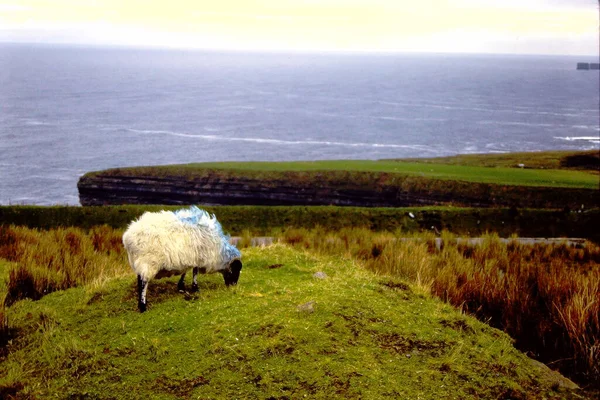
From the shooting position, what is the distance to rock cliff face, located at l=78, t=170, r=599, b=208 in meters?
34.8

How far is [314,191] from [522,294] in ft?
113

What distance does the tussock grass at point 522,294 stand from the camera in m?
8.14

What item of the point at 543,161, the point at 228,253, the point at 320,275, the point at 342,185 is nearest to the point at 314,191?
the point at 342,185

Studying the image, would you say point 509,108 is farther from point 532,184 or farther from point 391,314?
point 391,314

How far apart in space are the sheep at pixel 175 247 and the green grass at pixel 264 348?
410mm

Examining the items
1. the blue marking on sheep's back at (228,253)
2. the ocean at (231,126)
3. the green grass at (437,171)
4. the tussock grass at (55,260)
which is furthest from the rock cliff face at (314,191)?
the blue marking on sheep's back at (228,253)

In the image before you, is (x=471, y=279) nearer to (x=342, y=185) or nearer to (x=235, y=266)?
(x=235, y=266)

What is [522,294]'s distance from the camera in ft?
31.4

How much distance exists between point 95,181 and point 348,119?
269 ft

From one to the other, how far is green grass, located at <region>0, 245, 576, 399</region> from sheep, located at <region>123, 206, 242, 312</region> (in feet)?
1.34

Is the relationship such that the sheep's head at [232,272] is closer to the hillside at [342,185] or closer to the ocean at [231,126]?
the hillside at [342,185]

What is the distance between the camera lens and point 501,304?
951 cm

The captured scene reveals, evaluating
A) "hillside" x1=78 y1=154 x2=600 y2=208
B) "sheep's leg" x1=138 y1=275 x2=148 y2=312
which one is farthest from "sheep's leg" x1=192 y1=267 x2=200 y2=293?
"hillside" x1=78 y1=154 x2=600 y2=208

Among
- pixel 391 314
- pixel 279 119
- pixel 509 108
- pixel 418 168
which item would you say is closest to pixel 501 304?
pixel 391 314
